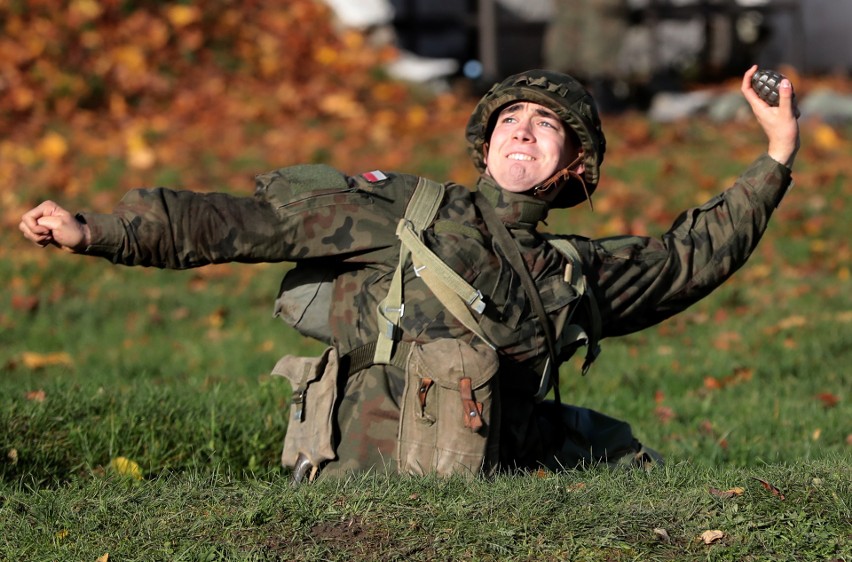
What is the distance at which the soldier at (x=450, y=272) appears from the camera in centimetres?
414

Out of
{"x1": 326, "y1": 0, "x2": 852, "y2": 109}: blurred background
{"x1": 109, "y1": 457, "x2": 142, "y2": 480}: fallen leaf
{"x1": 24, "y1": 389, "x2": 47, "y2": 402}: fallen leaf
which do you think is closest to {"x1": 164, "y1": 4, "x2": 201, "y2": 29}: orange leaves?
{"x1": 326, "y1": 0, "x2": 852, "y2": 109}: blurred background

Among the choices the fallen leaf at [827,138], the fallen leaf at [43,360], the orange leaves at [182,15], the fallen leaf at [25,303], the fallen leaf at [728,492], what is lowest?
the fallen leaf at [43,360]

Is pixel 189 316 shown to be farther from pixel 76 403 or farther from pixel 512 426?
pixel 512 426

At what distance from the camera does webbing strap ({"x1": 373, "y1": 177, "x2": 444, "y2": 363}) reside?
14.1ft

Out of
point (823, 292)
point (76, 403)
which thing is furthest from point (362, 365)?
point (823, 292)

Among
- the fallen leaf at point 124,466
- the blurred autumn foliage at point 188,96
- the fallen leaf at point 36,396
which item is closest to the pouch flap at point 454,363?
the fallen leaf at point 124,466

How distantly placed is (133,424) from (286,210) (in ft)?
4.91

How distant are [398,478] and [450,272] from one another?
0.70 metres

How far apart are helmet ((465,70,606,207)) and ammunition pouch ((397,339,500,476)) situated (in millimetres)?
918

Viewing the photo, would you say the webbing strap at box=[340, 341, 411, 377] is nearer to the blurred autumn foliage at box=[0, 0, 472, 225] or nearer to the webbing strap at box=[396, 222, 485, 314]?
the webbing strap at box=[396, 222, 485, 314]

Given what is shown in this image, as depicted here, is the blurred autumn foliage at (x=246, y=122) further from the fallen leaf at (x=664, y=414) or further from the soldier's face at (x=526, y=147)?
the soldier's face at (x=526, y=147)

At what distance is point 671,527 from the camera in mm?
3719

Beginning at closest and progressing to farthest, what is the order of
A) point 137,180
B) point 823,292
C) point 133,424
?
point 133,424
point 823,292
point 137,180

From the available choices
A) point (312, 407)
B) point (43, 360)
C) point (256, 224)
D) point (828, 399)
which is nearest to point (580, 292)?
point (312, 407)
